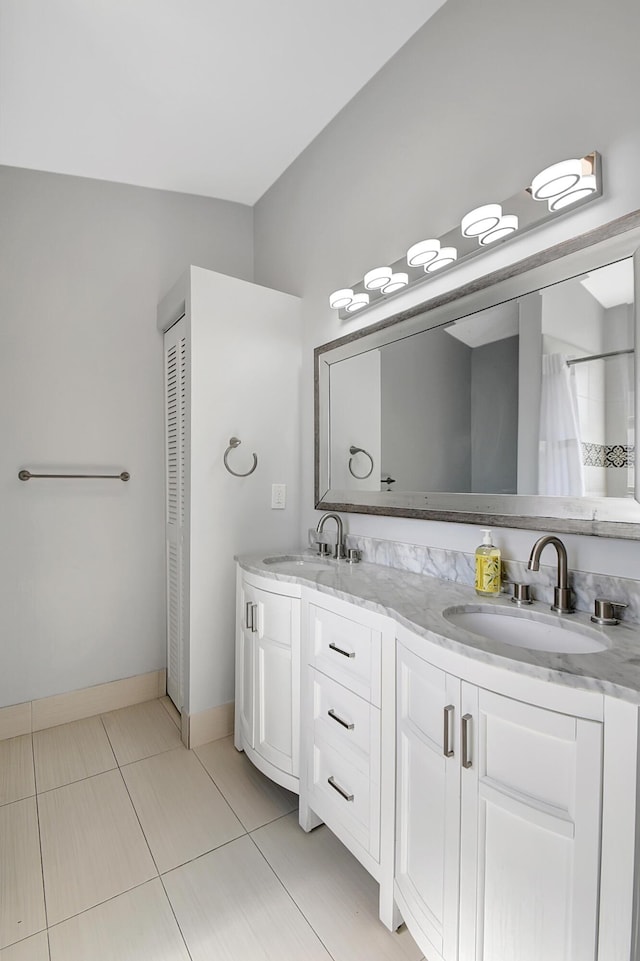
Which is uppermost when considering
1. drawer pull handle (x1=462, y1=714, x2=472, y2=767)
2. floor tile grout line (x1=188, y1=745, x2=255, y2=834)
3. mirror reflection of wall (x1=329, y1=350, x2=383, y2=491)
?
mirror reflection of wall (x1=329, y1=350, x2=383, y2=491)

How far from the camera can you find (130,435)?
242 cm

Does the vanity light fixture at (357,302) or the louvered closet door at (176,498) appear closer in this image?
the vanity light fixture at (357,302)

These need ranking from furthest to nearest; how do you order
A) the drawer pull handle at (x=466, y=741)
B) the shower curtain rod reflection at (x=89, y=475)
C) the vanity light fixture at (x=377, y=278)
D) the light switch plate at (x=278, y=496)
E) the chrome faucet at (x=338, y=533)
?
the light switch plate at (x=278, y=496) < the shower curtain rod reflection at (x=89, y=475) < the chrome faucet at (x=338, y=533) < the vanity light fixture at (x=377, y=278) < the drawer pull handle at (x=466, y=741)

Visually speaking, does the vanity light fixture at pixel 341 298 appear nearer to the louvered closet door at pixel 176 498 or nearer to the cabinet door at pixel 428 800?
the louvered closet door at pixel 176 498

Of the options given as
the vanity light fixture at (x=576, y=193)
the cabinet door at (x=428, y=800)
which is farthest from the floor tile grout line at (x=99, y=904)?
the vanity light fixture at (x=576, y=193)

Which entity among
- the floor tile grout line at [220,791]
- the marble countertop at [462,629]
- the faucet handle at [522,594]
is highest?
the faucet handle at [522,594]

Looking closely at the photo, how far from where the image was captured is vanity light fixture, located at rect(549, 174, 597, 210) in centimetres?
113

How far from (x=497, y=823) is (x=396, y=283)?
1612 millimetres

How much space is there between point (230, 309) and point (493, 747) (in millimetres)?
1909

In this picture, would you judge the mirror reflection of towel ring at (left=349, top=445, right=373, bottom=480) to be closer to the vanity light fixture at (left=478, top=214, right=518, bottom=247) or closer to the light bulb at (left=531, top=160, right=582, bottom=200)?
the vanity light fixture at (left=478, top=214, right=518, bottom=247)

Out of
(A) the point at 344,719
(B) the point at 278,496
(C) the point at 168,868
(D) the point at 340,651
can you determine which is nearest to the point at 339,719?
(A) the point at 344,719

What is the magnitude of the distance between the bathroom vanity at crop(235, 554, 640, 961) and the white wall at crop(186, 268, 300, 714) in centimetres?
56

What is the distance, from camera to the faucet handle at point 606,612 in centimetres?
107

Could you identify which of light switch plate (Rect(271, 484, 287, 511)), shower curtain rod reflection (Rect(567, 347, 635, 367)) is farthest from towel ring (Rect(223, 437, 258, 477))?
shower curtain rod reflection (Rect(567, 347, 635, 367))
